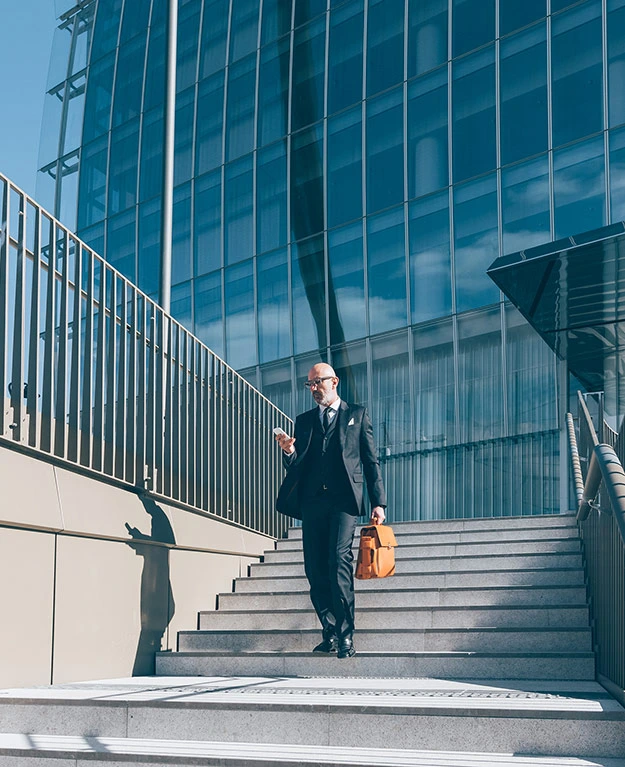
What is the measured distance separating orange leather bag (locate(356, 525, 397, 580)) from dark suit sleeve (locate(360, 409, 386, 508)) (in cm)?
19

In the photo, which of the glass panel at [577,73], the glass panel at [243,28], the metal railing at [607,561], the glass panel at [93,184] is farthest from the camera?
the glass panel at [93,184]

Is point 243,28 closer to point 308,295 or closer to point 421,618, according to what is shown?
point 308,295

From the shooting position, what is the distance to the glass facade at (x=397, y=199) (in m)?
18.5

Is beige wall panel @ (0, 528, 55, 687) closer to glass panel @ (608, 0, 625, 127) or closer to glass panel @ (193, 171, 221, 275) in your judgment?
glass panel @ (608, 0, 625, 127)

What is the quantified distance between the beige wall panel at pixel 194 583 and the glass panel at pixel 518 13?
1428 centimetres

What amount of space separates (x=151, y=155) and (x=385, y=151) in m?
9.01

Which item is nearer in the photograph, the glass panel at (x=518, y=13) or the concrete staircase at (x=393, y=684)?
the concrete staircase at (x=393, y=684)

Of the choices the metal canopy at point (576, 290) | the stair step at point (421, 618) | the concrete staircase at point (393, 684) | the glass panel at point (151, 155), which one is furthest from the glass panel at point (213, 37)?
Answer: the stair step at point (421, 618)

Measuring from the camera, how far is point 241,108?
25.8 m

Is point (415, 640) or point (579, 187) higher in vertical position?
point (579, 187)

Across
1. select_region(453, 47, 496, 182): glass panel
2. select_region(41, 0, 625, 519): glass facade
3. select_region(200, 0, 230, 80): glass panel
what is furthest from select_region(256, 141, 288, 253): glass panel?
select_region(453, 47, 496, 182): glass panel

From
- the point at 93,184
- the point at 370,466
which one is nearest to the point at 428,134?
the point at 93,184

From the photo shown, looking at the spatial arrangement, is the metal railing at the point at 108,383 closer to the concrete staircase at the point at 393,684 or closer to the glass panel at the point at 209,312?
the concrete staircase at the point at 393,684

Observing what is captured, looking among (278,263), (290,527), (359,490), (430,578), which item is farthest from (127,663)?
(278,263)
